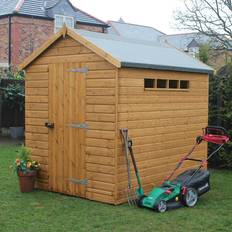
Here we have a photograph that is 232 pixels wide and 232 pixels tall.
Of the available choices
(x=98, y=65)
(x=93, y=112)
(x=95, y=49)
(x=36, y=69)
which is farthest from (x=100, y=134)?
(x=36, y=69)

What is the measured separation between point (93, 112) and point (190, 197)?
1.97 meters

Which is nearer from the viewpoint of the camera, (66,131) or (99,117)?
(99,117)

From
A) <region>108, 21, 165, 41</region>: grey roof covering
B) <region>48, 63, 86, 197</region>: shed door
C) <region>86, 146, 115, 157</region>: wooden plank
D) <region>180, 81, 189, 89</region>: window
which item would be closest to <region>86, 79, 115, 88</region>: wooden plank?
<region>48, 63, 86, 197</region>: shed door

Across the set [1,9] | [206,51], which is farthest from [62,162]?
[1,9]

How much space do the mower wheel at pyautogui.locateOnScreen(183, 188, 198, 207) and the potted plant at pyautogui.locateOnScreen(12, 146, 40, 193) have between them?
258 cm

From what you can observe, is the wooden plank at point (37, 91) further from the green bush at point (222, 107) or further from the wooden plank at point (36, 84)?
the green bush at point (222, 107)

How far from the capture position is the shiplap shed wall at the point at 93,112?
6.89 metres

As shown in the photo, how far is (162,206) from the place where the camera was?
21.7ft

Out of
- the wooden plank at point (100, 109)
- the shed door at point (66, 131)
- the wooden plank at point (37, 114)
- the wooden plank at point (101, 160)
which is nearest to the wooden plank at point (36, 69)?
the shed door at point (66, 131)

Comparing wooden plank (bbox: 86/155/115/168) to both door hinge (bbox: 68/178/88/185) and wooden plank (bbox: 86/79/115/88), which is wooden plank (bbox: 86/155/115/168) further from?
wooden plank (bbox: 86/79/115/88)

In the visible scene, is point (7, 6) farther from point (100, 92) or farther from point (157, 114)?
point (100, 92)

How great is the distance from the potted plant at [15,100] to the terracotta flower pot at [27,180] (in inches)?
301

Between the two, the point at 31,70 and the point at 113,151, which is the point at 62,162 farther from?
the point at 31,70

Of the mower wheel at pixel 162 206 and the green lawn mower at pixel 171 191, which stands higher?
the green lawn mower at pixel 171 191
